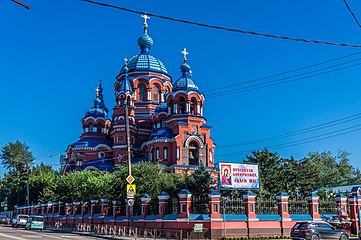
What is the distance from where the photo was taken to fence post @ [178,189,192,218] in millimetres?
28258

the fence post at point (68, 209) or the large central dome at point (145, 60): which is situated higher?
the large central dome at point (145, 60)

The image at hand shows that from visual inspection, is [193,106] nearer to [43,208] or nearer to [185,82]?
[185,82]

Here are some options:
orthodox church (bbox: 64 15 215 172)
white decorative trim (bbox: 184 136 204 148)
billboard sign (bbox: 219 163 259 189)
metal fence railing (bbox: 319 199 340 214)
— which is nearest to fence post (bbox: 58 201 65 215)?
orthodox church (bbox: 64 15 215 172)

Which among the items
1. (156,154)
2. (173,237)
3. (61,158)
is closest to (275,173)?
(156,154)

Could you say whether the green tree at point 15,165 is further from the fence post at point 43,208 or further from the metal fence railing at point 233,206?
the metal fence railing at point 233,206

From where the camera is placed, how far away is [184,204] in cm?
2844

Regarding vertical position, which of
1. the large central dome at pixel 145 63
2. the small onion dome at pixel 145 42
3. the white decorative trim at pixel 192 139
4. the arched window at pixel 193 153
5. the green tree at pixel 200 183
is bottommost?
the green tree at pixel 200 183

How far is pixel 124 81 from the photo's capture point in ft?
204

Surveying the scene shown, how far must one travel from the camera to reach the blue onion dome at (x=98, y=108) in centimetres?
6494

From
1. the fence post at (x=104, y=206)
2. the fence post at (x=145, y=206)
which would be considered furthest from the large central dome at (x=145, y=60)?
the fence post at (x=145, y=206)

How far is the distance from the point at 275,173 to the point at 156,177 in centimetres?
1750

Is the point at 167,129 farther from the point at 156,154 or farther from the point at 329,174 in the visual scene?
the point at 329,174

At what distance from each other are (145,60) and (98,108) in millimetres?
10552

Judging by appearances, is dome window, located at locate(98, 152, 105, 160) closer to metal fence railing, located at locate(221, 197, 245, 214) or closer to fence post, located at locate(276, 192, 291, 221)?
metal fence railing, located at locate(221, 197, 245, 214)
